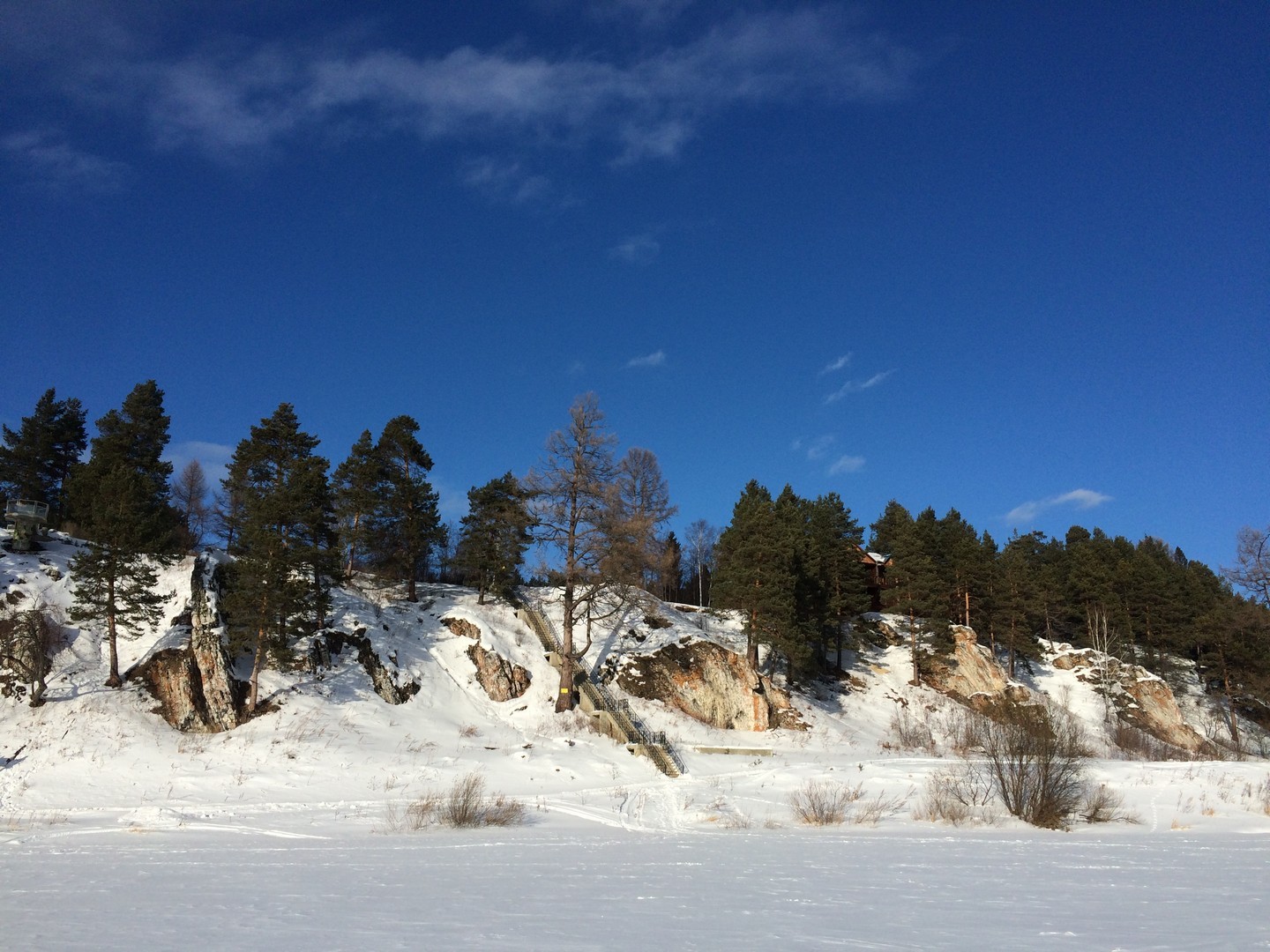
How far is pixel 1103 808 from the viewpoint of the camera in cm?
1759

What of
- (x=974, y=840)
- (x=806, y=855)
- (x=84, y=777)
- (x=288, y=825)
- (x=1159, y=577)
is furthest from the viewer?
(x=1159, y=577)

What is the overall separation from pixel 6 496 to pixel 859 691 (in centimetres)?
4933

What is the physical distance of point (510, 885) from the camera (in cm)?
909

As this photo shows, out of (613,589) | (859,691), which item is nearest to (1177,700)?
(859,691)

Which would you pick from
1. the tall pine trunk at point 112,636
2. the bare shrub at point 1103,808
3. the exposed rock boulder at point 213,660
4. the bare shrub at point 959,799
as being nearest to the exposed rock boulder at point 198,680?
the exposed rock boulder at point 213,660

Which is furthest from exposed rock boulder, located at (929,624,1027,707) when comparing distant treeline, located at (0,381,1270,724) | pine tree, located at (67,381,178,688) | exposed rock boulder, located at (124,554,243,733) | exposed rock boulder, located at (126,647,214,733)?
pine tree, located at (67,381,178,688)

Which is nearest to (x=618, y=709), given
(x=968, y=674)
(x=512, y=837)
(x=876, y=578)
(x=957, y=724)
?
(x=512, y=837)

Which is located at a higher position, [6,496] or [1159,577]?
[6,496]

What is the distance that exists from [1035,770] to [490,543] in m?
27.5

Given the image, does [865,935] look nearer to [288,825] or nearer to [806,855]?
[806,855]

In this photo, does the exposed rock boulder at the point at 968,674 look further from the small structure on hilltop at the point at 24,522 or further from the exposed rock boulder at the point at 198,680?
the small structure on hilltop at the point at 24,522

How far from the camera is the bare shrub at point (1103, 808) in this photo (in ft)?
56.3

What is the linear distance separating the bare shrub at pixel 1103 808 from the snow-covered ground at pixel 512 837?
601 millimetres

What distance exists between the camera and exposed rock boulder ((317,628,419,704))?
29.9m
